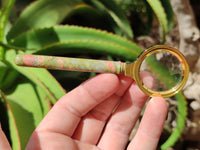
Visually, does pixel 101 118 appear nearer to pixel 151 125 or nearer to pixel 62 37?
pixel 151 125

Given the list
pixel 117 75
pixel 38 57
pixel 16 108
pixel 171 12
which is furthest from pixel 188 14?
pixel 16 108

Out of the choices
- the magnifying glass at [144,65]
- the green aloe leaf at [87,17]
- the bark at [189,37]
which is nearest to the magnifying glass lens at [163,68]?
the magnifying glass at [144,65]

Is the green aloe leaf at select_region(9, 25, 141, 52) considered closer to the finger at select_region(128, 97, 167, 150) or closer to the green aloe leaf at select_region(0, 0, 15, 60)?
the green aloe leaf at select_region(0, 0, 15, 60)

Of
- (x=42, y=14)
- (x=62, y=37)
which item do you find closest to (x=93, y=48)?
(x=62, y=37)

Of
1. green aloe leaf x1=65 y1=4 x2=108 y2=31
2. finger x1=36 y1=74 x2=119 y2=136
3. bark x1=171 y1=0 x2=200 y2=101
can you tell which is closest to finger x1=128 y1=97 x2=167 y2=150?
finger x1=36 y1=74 x2=119 y2=136

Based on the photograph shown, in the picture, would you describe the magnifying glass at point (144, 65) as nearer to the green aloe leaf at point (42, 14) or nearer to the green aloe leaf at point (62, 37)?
the green aloe leaf at point (62, 37)

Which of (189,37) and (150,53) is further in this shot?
(189,37)
